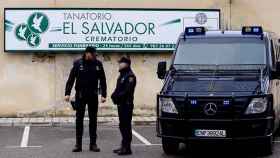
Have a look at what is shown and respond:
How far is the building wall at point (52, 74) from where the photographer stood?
701 inches

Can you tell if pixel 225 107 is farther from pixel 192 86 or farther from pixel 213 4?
pixel 213 4

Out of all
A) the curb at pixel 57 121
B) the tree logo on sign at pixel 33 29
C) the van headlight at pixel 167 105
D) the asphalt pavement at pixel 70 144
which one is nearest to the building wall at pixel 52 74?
the tree logo on sign at pixel 33 29

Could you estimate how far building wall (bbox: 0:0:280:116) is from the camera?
17.8m

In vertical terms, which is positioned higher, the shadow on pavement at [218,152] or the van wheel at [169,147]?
the van wheel at [169,147]

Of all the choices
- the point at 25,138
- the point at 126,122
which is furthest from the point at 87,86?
the point at 25,138

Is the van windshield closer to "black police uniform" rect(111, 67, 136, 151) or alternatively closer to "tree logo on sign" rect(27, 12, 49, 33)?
"black police uniform" rect(111, 67, 136, 151)

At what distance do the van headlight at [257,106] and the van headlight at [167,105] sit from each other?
116 centimetres

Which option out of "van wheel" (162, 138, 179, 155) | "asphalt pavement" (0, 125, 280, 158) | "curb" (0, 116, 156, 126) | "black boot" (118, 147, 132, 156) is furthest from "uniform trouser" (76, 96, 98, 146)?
"curb" (0, 116, 156, 126)

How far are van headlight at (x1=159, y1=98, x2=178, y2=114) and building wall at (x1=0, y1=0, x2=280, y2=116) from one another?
7534 mm

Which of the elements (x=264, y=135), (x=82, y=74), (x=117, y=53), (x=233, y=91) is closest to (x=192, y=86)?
(x=233, y=91)

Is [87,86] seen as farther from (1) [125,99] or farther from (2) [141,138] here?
(2) [141,138]

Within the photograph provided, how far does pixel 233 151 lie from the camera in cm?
1148

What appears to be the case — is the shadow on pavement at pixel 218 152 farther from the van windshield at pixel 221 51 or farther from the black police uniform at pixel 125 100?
the van windshield at pixel 221 51

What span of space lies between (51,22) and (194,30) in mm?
6663
